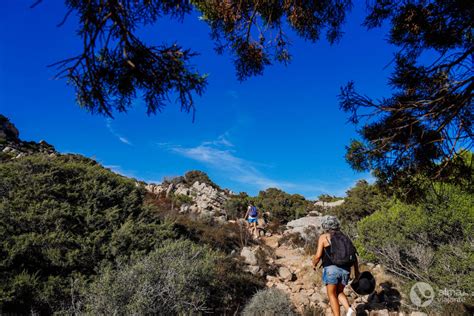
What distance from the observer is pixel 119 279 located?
3668mm

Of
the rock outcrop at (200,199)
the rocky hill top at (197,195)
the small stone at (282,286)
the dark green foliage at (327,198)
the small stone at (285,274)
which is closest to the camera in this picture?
the small stone at (282,286)

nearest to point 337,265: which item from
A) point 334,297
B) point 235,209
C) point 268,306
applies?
point 334,297

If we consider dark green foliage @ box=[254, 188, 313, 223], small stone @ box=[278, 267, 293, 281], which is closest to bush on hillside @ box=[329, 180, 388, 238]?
dark green foliage @ box=[254, 188, 313, 223]

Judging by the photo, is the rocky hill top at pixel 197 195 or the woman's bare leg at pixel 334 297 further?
the rocky hill top at pixel 197 195

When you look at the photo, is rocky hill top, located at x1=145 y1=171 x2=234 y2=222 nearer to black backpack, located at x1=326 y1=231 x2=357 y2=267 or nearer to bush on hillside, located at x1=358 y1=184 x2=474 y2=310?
bush on hillside, located at x1=358 y1=184 x2=474 y2=310

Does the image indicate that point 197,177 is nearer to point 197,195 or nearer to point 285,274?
point 197,195

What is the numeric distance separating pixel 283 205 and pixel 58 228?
49.1 ft

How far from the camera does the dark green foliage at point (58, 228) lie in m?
3.59

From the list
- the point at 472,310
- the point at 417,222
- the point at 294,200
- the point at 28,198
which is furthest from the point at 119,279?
the point at 294,200

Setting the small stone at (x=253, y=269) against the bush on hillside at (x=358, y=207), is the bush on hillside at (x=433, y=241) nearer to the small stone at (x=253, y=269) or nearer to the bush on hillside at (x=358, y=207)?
the small stone at (x=253, y=269)

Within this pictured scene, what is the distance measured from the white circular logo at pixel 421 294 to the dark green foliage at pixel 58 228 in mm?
5115

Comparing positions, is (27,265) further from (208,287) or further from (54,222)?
(208,287)

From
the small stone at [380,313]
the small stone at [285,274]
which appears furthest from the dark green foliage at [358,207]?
the small stone at [380,313]

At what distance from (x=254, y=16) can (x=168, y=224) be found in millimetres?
5047
